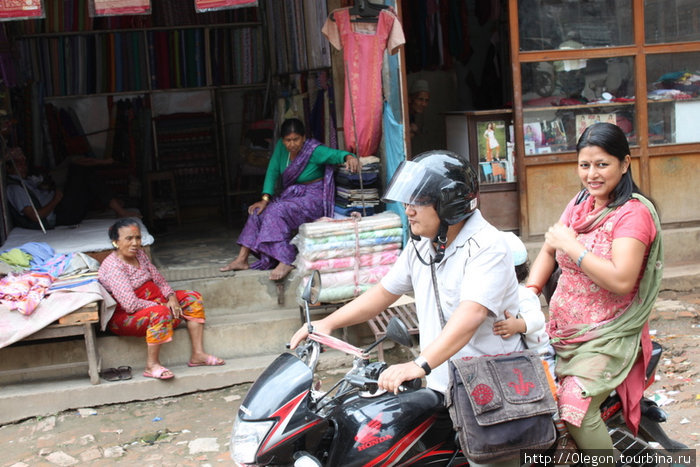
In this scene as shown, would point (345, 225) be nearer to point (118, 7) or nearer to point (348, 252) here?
point (348, 252)

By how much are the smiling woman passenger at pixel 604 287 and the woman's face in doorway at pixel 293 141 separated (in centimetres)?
378

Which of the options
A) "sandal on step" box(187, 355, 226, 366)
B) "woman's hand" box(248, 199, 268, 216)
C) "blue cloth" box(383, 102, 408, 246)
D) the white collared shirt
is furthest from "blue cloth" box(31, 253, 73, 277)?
the white collared shirt

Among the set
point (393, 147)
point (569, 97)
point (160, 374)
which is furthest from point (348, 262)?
point (569, 97)

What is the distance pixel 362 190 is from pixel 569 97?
6.66ft

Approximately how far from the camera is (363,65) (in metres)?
6.19

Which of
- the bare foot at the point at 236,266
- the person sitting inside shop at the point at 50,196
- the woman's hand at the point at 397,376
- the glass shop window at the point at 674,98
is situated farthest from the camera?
the person sitting inside shop at the point at 50,196

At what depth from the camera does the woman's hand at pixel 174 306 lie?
5.65 m

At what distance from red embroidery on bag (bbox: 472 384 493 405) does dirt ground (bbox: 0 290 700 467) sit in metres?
2.24

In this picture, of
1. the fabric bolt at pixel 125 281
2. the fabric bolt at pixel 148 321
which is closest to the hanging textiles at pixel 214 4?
the fabric bolt at pixel 125 281

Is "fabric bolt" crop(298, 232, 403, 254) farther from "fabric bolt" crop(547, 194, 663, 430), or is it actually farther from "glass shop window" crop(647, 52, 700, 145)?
"fabric bolt" crop(547, 194, 663, 430)

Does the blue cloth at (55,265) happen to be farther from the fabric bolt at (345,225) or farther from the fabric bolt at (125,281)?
the fabric bolt at (345,225)

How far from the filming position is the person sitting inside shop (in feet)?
23.9

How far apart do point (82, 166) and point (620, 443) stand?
6816 millimetres

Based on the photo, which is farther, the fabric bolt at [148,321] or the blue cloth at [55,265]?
the blue cloth at [55,265]
